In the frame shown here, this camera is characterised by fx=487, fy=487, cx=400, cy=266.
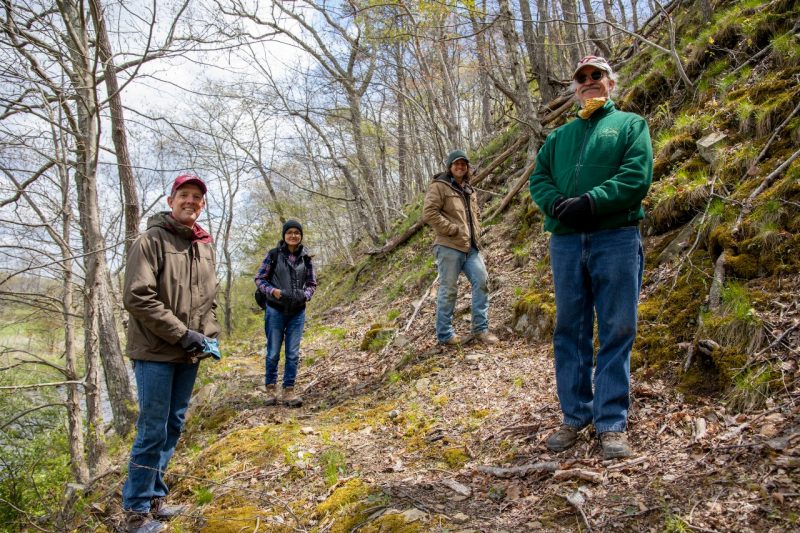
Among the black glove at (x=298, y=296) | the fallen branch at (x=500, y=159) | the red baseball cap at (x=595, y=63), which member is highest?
the fallen branch at (x=500, y=159)

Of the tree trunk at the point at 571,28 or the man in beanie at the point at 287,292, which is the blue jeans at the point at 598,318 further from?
the tree trunk at the point at 571,28

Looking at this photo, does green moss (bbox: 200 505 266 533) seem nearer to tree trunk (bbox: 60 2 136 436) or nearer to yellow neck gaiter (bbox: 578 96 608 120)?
tree trunk (bbox: 60 2 136 436)

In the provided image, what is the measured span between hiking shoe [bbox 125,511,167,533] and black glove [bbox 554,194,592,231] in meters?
3.53

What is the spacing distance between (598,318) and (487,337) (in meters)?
2.97

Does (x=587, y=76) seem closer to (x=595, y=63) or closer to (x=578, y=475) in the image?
(x=595, y=63)

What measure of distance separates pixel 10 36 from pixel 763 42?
8356 mm

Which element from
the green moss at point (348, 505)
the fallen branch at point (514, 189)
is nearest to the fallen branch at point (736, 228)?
the green moss at point (348, 505)

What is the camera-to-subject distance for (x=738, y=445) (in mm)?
2457

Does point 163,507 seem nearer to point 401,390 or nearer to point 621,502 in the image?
point 401,390

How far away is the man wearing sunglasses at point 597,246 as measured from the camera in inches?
113

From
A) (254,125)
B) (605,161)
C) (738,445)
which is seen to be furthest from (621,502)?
(254,125)

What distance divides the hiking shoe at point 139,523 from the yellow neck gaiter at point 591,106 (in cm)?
408

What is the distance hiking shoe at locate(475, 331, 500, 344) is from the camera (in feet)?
19.4

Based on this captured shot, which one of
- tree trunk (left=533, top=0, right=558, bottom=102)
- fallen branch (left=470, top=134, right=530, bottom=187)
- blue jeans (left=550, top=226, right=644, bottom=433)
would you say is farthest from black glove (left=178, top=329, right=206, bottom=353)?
fallen branch (left=470, top=134, right=530, bottom=187)
